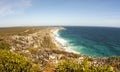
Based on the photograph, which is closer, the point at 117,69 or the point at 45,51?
the point at 117,69

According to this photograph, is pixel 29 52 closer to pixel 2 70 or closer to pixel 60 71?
pixel 2 70

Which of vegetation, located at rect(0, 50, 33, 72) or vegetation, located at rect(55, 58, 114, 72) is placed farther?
vegetation, located at rect(0, 50, 33, 72)

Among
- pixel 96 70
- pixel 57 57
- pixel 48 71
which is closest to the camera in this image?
pixel 96 70

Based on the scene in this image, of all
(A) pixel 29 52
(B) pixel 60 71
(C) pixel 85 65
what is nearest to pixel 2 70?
(B) pixel 60 71

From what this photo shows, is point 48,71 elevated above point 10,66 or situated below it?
below

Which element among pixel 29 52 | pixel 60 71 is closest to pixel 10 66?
pixel 60 71

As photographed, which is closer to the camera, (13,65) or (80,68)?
(80,68)

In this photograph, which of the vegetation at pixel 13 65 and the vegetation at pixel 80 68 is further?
the vegetation at pixel 13 65

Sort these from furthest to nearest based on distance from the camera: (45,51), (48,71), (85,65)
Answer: (45,51) → (48,71) → (85,65)

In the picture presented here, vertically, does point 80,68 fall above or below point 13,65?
above
